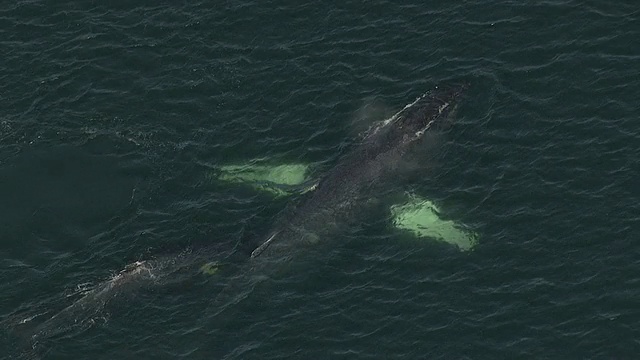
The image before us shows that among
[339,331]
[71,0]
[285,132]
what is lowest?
[339,331]

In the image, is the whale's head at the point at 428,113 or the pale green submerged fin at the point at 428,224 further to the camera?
the whale's head at the point at 428,113

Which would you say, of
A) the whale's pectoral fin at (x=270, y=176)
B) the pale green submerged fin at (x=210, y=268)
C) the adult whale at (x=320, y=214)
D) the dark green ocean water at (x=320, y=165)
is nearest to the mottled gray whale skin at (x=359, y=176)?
the adult whale at (x=320, y=214)

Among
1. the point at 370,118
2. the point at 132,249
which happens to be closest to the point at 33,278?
the point at 132,249

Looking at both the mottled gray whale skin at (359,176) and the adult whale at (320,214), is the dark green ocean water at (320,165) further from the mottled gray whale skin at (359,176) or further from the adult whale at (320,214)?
the mottled gray whale skin at (359,176)

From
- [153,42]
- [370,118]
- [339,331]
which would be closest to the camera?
[339,331]

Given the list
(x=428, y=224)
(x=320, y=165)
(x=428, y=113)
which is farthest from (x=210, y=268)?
(x=428, y=113)

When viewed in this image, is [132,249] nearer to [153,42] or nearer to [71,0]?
[153,42]

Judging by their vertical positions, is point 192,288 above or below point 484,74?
below

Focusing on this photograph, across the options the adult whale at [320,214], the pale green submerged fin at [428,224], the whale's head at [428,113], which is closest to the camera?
the adult whale at [320,214]
